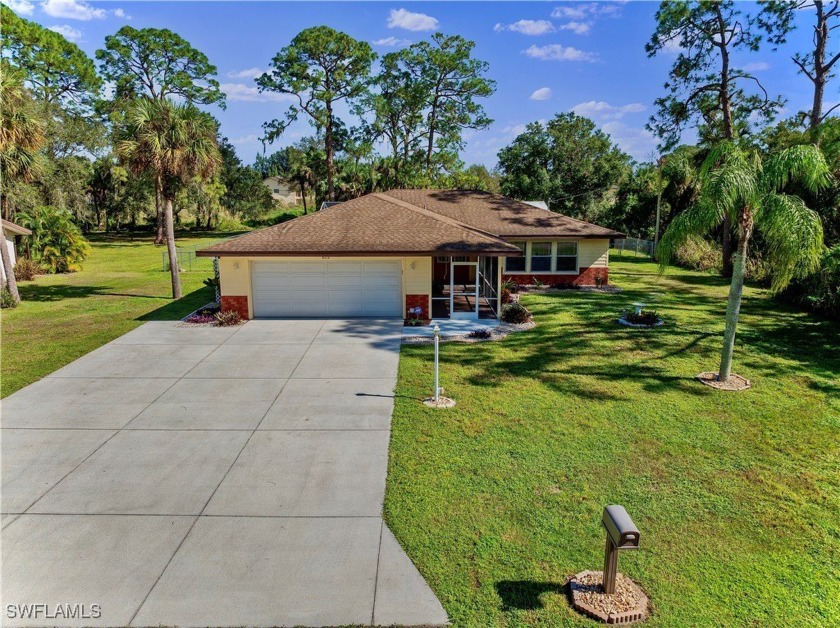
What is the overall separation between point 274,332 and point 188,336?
2.38 metres

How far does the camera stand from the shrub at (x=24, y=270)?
24.6 meters

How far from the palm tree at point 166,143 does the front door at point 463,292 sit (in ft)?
33.6

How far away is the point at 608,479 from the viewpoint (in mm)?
7312

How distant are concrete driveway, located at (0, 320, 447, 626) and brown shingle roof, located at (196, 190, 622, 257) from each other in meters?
4.60

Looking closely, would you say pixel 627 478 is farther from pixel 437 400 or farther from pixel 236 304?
pixel 236 304

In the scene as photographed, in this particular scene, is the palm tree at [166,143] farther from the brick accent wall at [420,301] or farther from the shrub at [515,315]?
the shrub at [515,315]

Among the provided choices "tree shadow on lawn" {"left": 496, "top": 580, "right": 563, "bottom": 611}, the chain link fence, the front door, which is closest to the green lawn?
the front door

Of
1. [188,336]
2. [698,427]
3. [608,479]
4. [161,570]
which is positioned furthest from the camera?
[188,336]

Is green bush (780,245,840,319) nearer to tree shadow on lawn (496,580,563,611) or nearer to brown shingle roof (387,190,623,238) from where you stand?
brown shingle roof (387,190,623,238)

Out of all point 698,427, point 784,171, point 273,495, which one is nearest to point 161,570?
point 273,495

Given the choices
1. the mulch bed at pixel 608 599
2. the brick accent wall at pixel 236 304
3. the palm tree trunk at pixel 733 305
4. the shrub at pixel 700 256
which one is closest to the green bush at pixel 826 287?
the palm tree trunk at pixel 733 305

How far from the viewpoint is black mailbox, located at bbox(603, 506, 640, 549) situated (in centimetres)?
482

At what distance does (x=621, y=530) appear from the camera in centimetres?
484

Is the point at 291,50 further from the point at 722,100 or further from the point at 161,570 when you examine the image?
the point at 161,570
